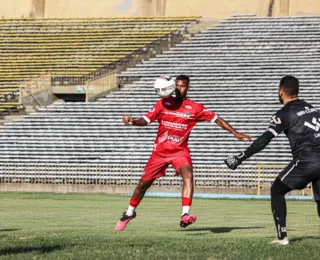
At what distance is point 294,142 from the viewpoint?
965 centimetres

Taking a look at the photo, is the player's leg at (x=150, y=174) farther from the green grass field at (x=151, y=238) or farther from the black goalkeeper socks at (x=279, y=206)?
the black goalkeeper socks at (x=279, y=206)

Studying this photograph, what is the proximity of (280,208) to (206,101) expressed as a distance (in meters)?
25.4

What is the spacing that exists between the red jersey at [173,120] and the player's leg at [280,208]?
246 centimetres

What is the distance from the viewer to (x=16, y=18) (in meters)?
46.9

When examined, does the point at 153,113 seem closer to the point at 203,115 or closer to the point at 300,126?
the point at 203,115

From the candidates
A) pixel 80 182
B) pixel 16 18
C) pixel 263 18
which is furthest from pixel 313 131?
pixel 16 18

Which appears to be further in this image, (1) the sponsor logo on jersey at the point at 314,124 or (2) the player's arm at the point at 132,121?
(2) the player's arm at the point at 132,121

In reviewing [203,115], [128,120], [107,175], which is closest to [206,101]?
[107,175]

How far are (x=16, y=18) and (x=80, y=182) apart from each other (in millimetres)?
18562

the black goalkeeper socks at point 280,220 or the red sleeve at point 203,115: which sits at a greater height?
the red sleeve at point 203,115

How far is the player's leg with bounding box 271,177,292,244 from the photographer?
9586mm

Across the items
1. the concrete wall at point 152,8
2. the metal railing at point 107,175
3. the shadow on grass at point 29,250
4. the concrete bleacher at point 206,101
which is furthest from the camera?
the concrete wall at point 152,8

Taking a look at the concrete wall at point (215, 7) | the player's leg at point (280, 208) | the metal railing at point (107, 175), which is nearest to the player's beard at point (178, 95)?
the player's leg at point (280, 208)

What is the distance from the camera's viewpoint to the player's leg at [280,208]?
9.59 meters
